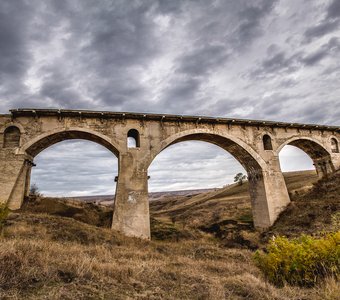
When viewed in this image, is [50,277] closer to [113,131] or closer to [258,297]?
[258,297]

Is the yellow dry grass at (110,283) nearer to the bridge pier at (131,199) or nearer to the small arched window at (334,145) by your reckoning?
the bridge pier at (131,199)

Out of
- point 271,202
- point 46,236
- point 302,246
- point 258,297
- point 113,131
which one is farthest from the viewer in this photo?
point 271,202

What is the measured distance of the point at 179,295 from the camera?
453 centimetres

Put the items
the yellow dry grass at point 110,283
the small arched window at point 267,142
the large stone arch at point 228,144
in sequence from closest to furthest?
the yellow dry grass at point 110,283, the large stone arch at point 228,144, the small arched window at point 267,142

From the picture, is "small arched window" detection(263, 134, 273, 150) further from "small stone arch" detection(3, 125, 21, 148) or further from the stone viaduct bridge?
"small stone arch" detection(3, 125, 21, 148)

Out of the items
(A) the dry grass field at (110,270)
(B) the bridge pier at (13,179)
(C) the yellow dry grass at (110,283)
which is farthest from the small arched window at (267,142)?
(B) the bridge pier at (13,179)

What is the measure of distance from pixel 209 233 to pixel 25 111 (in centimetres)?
1725

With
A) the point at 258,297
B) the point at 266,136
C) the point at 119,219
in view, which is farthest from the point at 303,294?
the point at 266,136

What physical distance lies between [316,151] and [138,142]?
56.9 ft

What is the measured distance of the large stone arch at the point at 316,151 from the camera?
20.9 metres

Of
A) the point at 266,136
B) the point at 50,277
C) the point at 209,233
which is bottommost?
the point at 209,233

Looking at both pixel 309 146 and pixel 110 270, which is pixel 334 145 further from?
pixel 110 270

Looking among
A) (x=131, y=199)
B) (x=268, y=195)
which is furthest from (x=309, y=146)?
(x=131, y=199)

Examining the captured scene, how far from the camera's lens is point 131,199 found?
1475 cm
